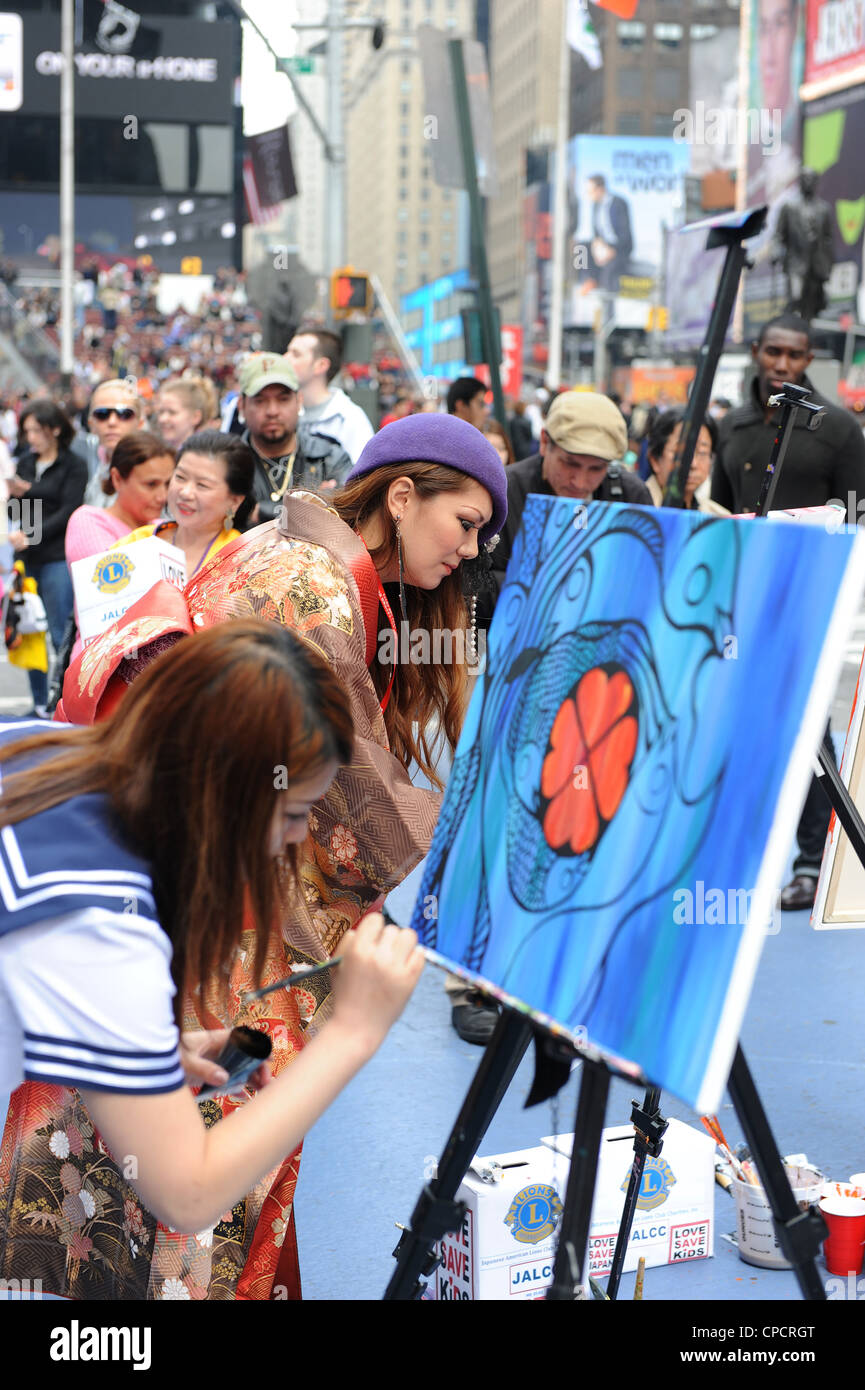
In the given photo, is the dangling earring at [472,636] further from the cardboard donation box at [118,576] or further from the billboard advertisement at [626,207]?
the billboard advertisement at [626,207]

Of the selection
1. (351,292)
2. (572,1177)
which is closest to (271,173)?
(351,292)

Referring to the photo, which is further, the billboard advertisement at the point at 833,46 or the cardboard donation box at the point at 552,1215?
the billboard advertisement at the point at 833,46

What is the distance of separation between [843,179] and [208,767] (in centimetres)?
3945

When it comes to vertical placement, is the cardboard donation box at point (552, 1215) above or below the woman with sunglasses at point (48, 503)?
below

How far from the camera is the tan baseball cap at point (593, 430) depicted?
4758 mm

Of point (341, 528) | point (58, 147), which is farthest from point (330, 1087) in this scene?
point (58, 147)

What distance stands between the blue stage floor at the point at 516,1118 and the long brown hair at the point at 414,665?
850mm

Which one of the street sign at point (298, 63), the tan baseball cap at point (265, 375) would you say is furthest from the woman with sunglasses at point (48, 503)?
the street sign at point (298, 63)

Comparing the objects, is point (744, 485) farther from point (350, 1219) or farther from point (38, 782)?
point (38, 782)

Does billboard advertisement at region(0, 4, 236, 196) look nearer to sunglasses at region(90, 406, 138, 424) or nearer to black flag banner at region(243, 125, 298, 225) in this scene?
black flag banner at region(243, 125, 298, 225)

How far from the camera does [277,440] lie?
6.26 meters

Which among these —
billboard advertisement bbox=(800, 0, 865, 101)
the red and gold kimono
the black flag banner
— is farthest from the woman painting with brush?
billboard advertisement bbox=(800, 0, 865, 101)

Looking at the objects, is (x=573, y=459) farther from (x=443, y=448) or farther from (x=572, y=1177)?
(x=572, y=1177)

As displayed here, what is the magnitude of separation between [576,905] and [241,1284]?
1.02m
